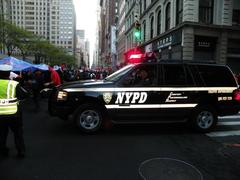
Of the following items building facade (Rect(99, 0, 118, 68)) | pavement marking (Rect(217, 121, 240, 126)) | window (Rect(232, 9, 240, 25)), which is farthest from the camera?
building facade (Rect(99, 0, 118, 68))

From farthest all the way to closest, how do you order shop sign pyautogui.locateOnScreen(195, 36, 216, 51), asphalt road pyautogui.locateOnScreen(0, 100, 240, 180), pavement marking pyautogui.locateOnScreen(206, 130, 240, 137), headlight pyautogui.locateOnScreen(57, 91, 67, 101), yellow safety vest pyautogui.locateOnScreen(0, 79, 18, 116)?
1. shop sign pyautogui.locateOnScreen(195, 36, 216, 51)
2. pavement marking pyautogui.locateOnScreen(206, 130, 240, 137)
3. headlight pyautogui.locateOnScreen(57, 91, 67, 101)
4. yellow safety vest pyautogui.locateOnScreen(0, 79, 18, 116)
5. asphalt road pyautogui.locateOnScreen(0, 100, 240, 180)

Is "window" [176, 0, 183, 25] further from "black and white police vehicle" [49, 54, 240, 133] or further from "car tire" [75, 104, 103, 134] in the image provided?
"car tire" [75, 104, 103, 134]

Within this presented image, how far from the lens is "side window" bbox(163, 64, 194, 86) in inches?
307

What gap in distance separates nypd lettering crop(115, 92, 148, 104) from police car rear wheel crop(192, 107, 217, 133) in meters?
1.58

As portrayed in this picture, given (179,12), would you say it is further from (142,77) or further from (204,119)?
(142,77)

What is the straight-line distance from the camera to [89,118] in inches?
295

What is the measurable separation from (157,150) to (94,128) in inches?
76.9

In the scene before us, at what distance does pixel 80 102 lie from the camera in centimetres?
742

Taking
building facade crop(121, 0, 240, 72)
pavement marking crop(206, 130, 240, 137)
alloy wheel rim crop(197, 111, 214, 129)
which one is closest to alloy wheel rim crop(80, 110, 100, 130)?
alloy wheel rim crop(197, 111, 214, 129)

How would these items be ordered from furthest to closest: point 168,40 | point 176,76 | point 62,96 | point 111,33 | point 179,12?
point 111,33, point 168,40, point 179,12, point 176,76, point 62,96

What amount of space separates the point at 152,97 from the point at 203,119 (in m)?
1.68

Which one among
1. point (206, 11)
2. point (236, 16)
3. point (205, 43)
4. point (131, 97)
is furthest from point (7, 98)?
point (236, 16)

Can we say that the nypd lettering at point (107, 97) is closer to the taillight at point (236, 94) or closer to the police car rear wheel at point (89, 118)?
the police car rear wheel at point (89, 118)

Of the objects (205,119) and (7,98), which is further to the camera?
(205,119)
